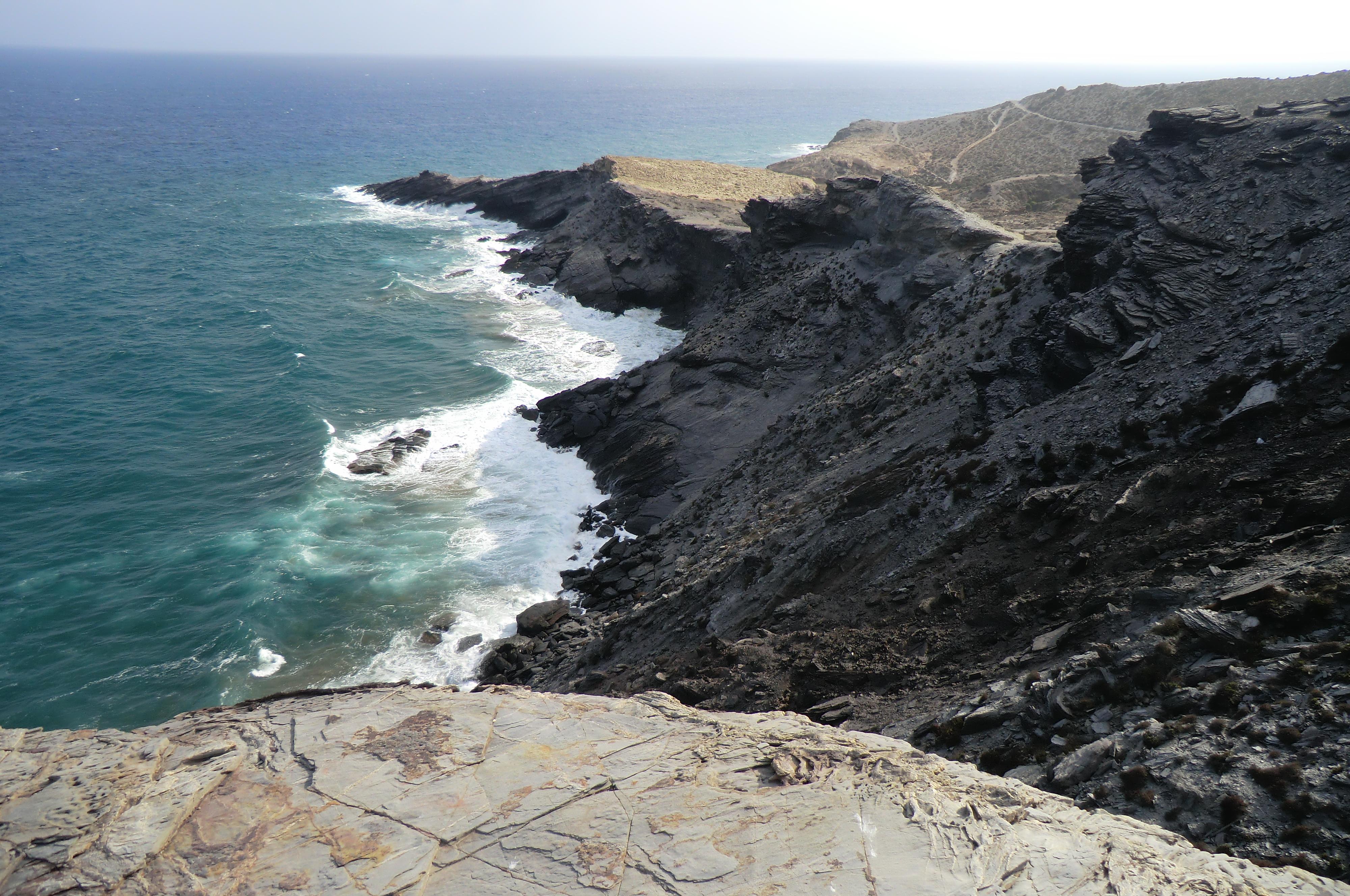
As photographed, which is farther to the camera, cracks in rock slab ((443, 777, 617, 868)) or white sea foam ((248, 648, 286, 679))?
white sea foam ((248, 648, 286, 679))

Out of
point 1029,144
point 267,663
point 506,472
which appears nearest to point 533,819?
point 267,663

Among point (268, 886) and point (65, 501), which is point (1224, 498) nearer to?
point (268, 886)

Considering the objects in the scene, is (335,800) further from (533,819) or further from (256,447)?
(256,447)

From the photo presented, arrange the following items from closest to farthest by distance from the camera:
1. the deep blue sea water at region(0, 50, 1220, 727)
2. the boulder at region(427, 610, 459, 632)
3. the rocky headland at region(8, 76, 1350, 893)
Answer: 1. the rocky headland at region(8, 76, 1350, 893)
2. the deep blue sea water at region(0, 50, 1220, 727)
3. the boulder at region(427, 610, 459, 632)

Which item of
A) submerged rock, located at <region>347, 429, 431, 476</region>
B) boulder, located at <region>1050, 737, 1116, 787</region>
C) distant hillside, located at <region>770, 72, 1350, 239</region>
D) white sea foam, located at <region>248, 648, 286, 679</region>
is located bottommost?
white sea foam, located at <region>248, 648, 286, 679</region>

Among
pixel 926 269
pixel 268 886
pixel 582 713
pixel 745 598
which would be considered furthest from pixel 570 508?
pixel 268 886

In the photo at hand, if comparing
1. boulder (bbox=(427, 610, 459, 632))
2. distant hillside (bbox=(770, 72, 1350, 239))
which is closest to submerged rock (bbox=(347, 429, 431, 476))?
boulder (bbox=(427, 610, 459, 632))

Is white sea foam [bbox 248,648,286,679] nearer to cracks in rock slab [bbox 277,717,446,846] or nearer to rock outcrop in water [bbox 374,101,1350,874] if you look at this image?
rock outcrop in water [bbox 374,101,1350,874]
